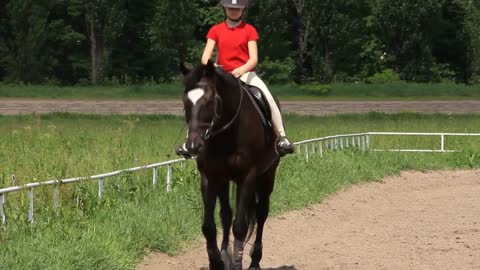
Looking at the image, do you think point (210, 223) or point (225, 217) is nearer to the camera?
point (210, 223)

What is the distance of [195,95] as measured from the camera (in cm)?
877

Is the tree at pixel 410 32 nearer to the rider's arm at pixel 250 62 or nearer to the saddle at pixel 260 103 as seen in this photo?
the saddle at pixel 260 103

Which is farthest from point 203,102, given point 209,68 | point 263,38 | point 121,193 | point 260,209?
point 263,38

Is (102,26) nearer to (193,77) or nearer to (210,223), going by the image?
(210,223)

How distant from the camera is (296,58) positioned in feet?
196

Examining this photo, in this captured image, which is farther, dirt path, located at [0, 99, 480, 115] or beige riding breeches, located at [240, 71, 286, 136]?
dirt path, located at [0, 99, 480, 115]

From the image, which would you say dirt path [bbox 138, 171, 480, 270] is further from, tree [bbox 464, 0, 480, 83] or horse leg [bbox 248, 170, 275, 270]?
tree [bbox 464, 0, 480, 83]

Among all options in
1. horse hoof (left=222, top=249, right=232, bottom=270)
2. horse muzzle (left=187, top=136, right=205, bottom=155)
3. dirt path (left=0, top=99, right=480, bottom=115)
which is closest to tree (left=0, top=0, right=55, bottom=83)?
dirt path (left=0, top=99, right=480, bottom=115)

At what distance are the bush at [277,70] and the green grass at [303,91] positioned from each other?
184 centimetres

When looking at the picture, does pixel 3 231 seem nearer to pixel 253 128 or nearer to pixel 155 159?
pixel 253 128

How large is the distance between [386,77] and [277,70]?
20.6 ft

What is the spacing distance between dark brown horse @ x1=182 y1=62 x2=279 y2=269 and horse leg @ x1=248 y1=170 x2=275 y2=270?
42 cm

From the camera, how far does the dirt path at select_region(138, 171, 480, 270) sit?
37.3 feet

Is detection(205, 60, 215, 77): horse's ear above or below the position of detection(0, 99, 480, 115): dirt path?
above
